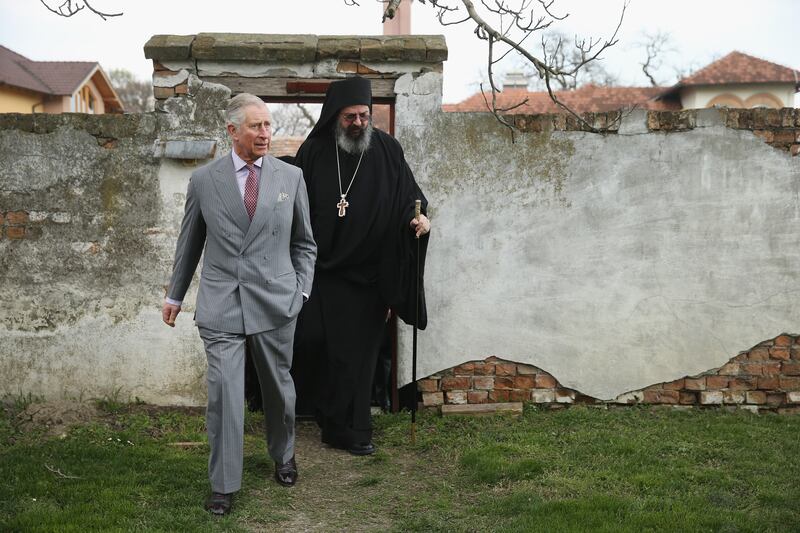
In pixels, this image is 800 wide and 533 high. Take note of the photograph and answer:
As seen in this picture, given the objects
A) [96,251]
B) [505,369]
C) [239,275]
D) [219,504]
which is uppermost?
[96,251]

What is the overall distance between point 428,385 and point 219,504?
227cm

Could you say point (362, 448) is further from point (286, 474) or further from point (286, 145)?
point (286, 145)

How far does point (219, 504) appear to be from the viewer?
4105 millimetres

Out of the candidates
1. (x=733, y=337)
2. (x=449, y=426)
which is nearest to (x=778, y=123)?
(x=733, y=337)

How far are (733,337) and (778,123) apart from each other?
5.03 feet

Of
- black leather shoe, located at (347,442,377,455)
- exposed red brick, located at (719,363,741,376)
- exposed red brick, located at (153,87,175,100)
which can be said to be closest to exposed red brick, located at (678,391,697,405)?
exposed red brick, located at (719,363,741,376)

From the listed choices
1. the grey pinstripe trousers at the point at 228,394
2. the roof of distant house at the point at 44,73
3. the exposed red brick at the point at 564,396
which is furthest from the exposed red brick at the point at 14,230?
the roof of distant house at the point at 44,73

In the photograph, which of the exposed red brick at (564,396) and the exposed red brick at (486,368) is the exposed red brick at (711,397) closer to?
the exposed red brick at (564,396)

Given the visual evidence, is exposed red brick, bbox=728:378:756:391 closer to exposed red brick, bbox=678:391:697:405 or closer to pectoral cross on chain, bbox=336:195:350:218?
exposed red brick, bbox=678:391:697:405

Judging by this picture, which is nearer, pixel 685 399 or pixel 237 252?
pixel 237 252

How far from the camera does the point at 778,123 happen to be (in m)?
6.05

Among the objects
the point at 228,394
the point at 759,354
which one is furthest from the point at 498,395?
the point at 228,394

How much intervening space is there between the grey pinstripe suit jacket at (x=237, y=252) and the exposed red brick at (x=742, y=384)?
3.45 metres

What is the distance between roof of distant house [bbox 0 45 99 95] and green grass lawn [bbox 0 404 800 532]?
25461 millimetres
